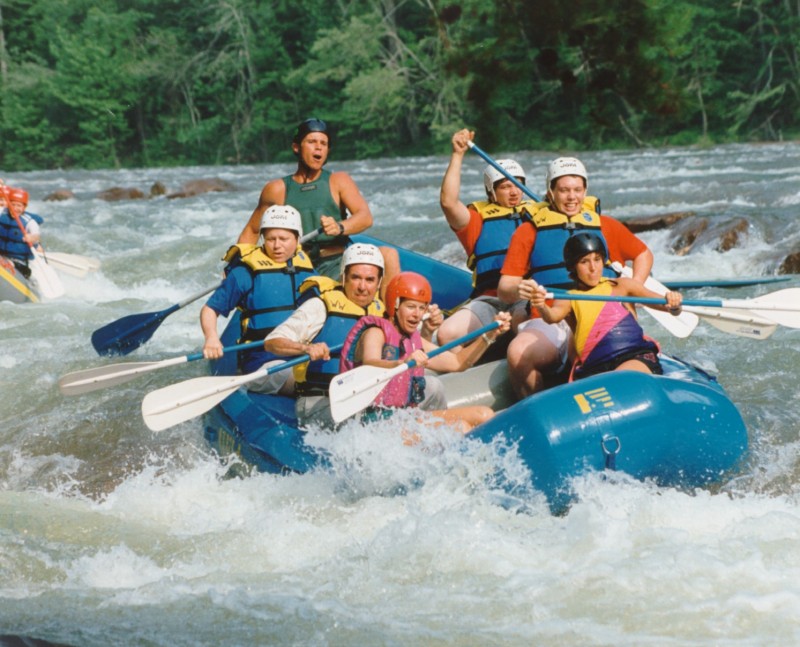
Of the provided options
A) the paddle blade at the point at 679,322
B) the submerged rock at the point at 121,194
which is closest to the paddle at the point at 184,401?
the paddle blade at the point at 679,322

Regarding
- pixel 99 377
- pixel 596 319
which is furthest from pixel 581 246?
pixel 99 377

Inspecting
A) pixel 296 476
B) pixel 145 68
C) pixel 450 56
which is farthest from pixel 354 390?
pixel 145 68

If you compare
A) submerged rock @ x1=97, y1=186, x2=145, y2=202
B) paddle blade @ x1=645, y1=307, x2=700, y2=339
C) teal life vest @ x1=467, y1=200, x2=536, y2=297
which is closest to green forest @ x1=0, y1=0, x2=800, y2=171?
submerged rock @ x1=97, y1=186, x2=145, y2=202

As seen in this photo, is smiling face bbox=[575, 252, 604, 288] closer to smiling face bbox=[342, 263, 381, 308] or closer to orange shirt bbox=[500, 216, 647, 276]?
orange shirt bbox=[500, 216, 647, 276]

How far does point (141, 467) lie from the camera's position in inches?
202

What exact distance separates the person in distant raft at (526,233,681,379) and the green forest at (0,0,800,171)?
18638 millimetres

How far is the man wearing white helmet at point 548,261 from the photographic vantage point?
14.1ft

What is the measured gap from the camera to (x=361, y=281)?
4.25 meters

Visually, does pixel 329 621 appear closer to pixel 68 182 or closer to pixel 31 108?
pixel 68 182

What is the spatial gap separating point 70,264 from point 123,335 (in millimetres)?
3934

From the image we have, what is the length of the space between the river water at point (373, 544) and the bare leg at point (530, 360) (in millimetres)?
528

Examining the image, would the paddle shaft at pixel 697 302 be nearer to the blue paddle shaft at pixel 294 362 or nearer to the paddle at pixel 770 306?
the paddle at pixel 770 306

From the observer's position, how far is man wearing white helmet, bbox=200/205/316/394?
4730mm

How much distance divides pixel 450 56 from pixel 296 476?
68.4 ft
